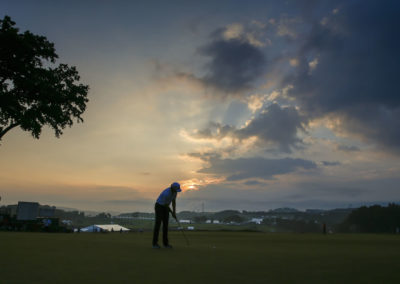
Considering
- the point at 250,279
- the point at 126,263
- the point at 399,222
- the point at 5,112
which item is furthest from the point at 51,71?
the point at 399,222

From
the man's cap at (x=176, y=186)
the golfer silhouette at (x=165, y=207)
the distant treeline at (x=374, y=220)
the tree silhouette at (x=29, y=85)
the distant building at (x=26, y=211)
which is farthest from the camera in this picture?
the distant treeline at (x=374, y=220)

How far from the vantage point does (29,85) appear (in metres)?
27.7

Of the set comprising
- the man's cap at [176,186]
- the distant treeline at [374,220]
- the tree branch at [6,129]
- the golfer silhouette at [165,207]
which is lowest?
the distant treeline at [374,220]

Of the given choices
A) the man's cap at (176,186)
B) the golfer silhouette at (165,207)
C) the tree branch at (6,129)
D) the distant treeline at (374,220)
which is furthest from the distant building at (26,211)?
the distant treeline at (374,220)

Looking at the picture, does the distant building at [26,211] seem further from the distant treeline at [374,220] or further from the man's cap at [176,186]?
the distant treeline at [374,220]

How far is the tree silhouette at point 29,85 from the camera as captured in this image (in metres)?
26.8

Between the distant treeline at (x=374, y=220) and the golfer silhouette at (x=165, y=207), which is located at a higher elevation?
the golfer silhouette at (x=165, y=207)

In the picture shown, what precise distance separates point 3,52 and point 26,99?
4.38 metres

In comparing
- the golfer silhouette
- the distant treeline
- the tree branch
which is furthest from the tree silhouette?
the distant treeline

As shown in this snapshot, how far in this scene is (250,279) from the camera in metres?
5.86

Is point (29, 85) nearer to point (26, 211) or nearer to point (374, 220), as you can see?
point (26, 211)

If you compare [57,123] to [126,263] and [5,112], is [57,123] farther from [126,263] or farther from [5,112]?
[126,263]

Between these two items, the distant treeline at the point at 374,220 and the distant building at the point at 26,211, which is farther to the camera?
the distant treeline at the point at 374,220

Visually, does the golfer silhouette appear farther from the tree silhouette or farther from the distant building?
the distant building
